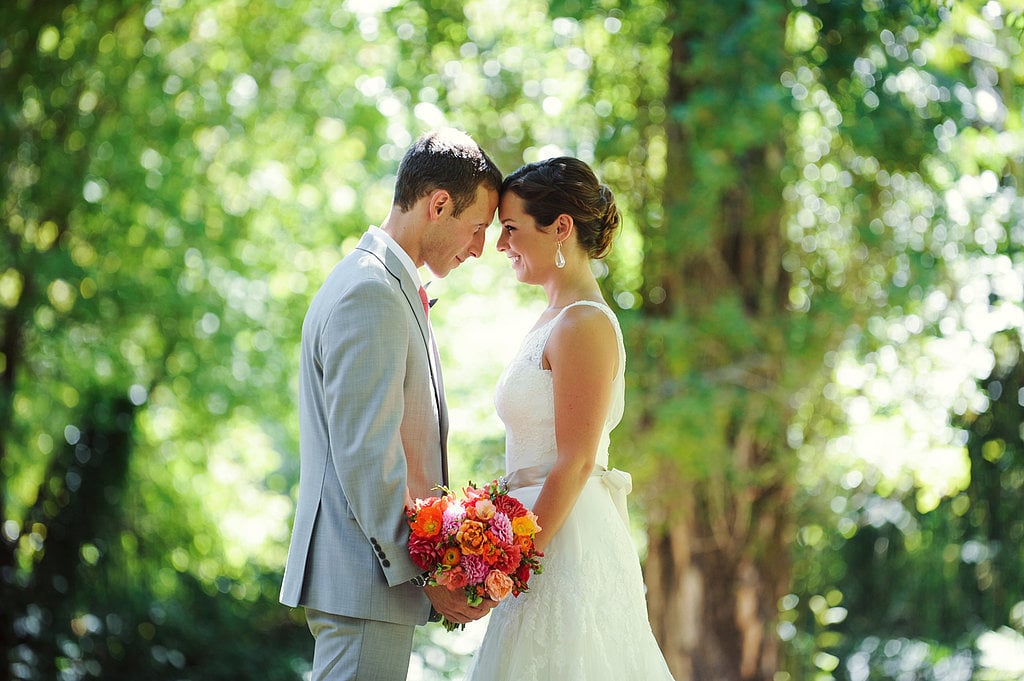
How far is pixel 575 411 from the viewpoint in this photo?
9.05 ft

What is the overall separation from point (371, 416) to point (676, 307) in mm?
3467

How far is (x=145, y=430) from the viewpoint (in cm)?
771

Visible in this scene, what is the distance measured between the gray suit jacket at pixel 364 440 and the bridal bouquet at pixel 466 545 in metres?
0.06

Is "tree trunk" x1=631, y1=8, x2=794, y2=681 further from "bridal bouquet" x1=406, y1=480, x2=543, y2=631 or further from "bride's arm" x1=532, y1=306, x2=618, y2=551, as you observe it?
"bridal bouquet" x1=406, y1=480, x2=543, y2=631

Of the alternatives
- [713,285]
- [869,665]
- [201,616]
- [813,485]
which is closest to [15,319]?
[201,616]

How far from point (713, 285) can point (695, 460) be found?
105 centimetres

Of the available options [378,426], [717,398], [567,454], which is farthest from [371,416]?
[717,398]

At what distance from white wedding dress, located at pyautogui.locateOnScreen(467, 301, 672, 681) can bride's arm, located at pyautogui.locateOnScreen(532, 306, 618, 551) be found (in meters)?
0.08

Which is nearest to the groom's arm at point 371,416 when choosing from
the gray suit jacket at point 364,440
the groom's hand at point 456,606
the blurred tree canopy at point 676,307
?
the gray suit jacket at point 364,440

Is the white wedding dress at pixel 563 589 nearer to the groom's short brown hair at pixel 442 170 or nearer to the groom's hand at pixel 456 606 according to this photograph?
the groom's hand at pixel 456 606

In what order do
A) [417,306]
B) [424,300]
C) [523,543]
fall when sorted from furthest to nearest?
1. [424,300]
2. [417,306]
3. [523,543]

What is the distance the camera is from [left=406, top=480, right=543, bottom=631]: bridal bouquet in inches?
97.0

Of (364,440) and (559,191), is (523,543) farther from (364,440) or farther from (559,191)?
(559,191)

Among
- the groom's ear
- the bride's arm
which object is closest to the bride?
the bride's arm
